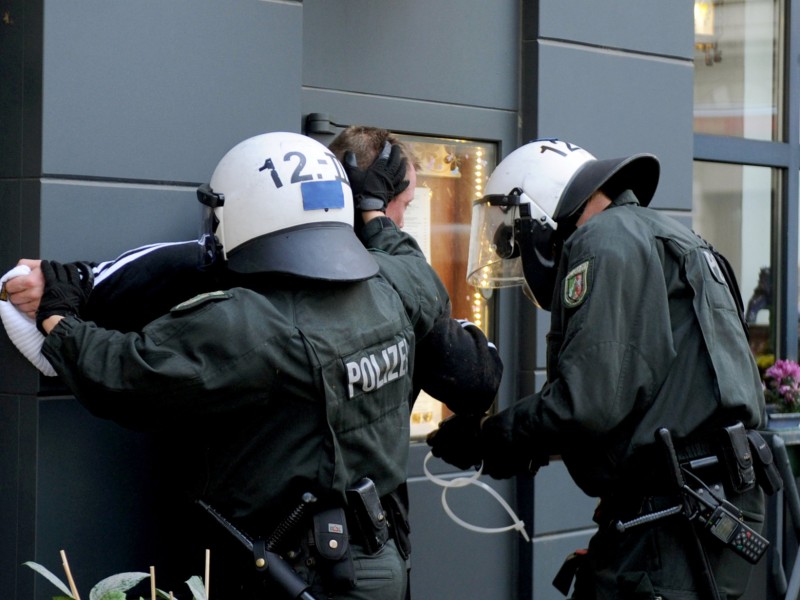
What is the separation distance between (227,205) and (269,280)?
26 cm

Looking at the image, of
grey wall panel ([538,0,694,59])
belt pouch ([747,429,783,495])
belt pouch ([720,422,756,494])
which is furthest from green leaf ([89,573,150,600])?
grey wall panel ([538,0,694,59])

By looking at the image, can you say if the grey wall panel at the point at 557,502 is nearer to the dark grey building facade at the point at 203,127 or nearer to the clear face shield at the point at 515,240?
the dark grey building facade at the point at 203,127

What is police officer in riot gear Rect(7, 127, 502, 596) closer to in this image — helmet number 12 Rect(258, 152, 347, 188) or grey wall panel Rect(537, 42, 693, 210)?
helmet number 12 Rect(258, 152, 347, 188)

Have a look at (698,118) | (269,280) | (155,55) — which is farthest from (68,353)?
(698,118)

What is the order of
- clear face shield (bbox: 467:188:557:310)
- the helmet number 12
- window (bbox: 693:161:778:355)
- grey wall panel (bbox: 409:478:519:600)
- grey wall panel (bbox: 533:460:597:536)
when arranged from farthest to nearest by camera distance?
window (bbox: 693:161:778:355) → grey wall panel (bbox: 533:460:597:536) → grey wall panel (bbox: 409:478:519:600) → clear face shield (bbox: 467:188:557:310) → the helmet number 12

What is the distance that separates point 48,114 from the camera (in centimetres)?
337

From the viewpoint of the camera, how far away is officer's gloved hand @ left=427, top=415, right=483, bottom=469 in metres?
3.83

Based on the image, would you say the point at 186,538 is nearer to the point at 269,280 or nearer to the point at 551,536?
the point at 269,280

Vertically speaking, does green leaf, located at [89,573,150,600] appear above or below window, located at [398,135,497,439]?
below

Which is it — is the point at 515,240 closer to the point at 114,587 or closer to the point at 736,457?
the point at 736,457

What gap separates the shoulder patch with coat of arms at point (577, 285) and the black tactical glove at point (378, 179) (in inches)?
24.8

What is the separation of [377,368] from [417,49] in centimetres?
218

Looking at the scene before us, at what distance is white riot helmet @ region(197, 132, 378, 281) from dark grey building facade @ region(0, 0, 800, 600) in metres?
0.57

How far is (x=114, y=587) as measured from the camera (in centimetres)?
241
